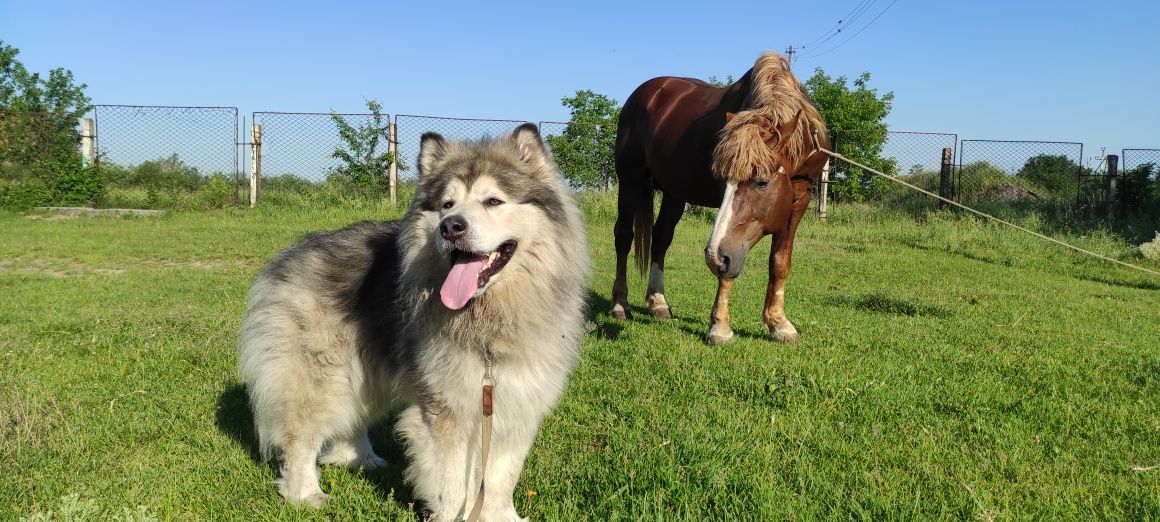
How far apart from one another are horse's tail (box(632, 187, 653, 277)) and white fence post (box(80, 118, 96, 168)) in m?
18.3

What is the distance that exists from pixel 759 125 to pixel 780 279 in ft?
5.37

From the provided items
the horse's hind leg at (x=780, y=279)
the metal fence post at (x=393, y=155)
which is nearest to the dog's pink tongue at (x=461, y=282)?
the horse's hind leg at (x=780, y=279)

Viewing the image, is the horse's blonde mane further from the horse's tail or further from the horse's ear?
the horse's tail

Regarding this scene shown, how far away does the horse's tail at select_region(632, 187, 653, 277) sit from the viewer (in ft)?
26.6

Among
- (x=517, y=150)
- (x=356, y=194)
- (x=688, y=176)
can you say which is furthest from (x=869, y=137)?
(x=517, y=150)

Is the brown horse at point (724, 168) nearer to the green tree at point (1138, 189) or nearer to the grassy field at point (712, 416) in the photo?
the grassy field at point (712, 416)

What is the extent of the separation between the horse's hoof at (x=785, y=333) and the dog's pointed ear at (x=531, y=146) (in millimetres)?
3657

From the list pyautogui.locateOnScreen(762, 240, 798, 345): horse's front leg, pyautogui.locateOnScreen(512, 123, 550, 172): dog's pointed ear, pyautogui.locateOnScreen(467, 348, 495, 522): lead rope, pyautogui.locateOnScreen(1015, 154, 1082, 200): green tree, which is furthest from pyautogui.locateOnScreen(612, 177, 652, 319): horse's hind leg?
pyautogui.locateOnScreen(1015, 154, 1082, 200): green tree

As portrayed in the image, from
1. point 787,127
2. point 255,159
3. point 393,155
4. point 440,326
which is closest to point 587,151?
point 393,155

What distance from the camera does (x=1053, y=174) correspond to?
81.4 ft

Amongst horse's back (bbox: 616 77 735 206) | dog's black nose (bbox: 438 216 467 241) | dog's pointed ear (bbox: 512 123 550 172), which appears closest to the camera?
dog's black nose (bbox: 438 216 467 241)

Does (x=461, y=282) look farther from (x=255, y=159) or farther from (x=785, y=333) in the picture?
(x=255, y=159)

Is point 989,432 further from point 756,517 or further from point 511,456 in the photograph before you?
point 511,456

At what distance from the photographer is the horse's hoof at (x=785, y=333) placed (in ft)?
20.9
